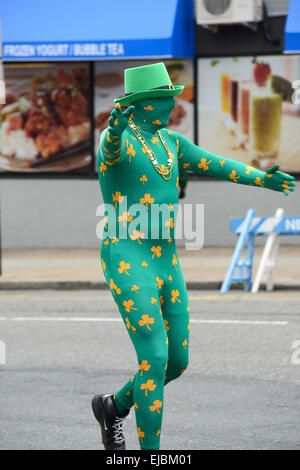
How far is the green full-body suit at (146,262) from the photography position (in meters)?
5.01

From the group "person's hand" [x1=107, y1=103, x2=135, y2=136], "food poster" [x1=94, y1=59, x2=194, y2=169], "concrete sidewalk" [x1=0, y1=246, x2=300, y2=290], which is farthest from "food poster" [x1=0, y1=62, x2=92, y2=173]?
"person's hand" [x1=107, y1=103, x2=135, y2=136]

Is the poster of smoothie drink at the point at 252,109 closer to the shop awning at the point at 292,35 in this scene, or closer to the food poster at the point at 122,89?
the food poster at the point at 122,89

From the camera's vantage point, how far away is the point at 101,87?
17.8m

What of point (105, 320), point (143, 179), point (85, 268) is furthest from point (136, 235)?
point (85, 268)

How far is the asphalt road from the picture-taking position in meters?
6.25

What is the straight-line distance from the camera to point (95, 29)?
1652cm

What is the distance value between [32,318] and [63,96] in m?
7.81

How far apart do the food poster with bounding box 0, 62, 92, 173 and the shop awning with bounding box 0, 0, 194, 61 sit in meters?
1.21

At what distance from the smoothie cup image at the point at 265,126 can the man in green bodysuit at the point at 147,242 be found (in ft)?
39.3

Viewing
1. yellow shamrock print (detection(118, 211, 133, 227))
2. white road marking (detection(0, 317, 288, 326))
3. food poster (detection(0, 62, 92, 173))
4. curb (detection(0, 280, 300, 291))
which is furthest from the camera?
food poster (detection(0, 62, 92, 173))

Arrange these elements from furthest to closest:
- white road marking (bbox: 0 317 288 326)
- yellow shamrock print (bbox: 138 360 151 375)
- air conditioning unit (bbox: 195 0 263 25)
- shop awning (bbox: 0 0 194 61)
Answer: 1. air conditioning unit (bbox: 195 0 263 25)
2. shop awning (bbox: 0 0 194 61)
3. white road marking (bbox: 0 317 288 326)
4. yellow shamrock print (bbox: 138 360 151 375)

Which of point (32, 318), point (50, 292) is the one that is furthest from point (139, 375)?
point (50, 292)

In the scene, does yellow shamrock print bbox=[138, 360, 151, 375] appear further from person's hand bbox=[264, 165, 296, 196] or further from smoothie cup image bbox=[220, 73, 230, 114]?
smoothie cup image bbox=[220, 73, 230, 114]

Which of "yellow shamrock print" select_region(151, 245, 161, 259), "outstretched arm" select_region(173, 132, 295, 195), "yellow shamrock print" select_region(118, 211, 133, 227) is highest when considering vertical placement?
"outstretched arm" select_region(173, 132, 295, 195)
